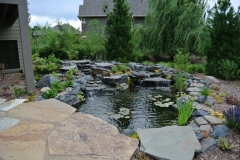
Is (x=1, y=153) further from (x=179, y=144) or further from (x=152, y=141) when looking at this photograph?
(x=179, y=144)

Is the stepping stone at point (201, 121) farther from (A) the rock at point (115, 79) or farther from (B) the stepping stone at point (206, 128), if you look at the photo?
(A) the rock at point (115, 79)

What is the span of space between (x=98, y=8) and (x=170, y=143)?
16.8m

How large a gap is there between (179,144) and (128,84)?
436 cm

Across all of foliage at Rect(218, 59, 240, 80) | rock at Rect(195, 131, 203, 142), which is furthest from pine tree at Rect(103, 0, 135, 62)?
rock at Rect(195, 131, 203, 142)

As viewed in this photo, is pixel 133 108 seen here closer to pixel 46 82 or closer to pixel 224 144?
pixel 224 144

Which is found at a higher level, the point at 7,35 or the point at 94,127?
the point at 7,35

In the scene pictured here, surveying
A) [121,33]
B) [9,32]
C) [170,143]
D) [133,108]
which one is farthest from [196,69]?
[9,32]

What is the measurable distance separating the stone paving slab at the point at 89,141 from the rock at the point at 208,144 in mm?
885

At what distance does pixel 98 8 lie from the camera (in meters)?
17.2

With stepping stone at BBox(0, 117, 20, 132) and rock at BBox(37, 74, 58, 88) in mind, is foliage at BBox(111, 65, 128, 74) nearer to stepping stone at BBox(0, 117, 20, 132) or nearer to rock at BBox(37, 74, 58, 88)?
rock at BBox(37, 74, 58, 88)

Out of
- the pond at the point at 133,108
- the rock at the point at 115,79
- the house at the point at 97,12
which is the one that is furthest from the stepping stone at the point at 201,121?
the house at the point at 97,12

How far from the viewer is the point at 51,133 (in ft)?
7.81

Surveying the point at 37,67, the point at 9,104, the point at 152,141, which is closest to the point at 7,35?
the point at 37,67

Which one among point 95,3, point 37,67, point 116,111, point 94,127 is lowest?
point 116,111
